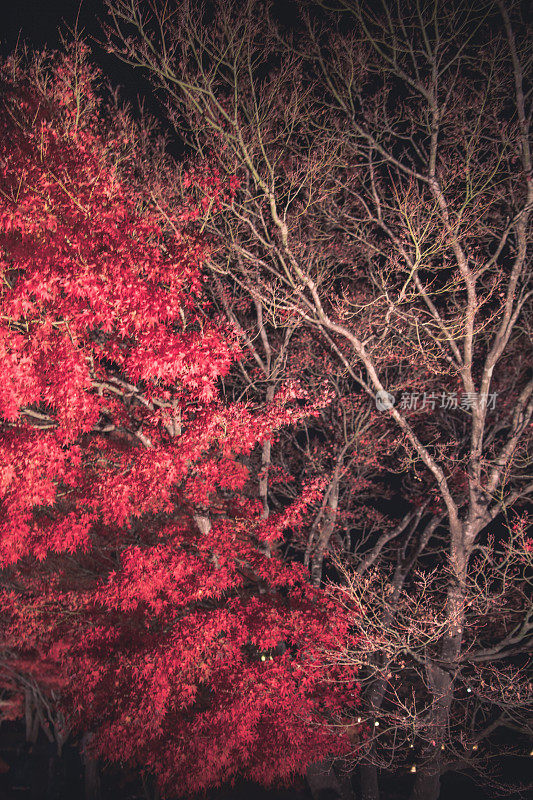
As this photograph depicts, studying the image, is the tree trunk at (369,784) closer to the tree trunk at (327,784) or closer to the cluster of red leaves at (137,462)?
the tree trunk at (327,784)

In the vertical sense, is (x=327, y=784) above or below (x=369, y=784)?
above

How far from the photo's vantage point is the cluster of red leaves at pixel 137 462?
6391 millimetres

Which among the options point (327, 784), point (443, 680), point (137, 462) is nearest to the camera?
point (137, 462)

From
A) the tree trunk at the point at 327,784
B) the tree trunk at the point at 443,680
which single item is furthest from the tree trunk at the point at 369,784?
the tree trunk at the point at 443,680

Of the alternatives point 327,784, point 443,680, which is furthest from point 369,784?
point 443,680

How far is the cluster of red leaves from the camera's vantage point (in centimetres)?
639

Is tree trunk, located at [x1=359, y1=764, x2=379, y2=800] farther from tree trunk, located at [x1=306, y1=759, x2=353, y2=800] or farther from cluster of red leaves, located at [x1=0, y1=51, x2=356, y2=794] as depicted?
cluster of red leaves, located at [x1=0, y1=51, x2=356, y2=794]

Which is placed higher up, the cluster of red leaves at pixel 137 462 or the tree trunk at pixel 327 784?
the cluster of red leaves at pixel 137 462

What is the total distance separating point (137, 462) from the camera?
714 cm

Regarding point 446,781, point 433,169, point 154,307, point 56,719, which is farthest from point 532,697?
point 56,719

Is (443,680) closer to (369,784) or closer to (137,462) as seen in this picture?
(369,784)

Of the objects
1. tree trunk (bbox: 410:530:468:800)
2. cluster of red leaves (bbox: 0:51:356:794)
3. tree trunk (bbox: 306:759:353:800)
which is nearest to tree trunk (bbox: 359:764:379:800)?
tree trunk (bbox: 306:759:353:800)

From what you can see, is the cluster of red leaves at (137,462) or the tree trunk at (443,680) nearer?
the cluster of red leaves at (137,462)

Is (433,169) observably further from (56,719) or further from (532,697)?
(56,719)
